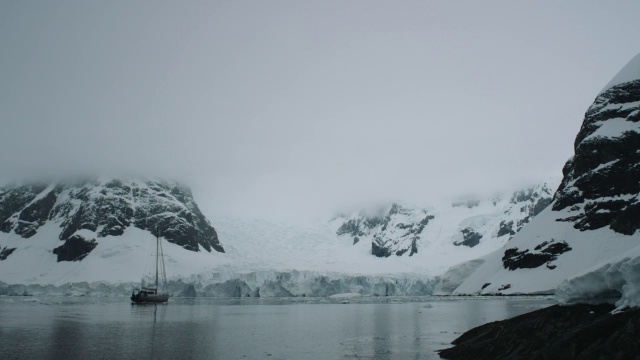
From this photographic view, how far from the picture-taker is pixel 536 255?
104 meters

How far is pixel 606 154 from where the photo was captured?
11075 cm

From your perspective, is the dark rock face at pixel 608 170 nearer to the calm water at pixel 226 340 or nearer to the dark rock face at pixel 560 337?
the calm water at pixel 226 340

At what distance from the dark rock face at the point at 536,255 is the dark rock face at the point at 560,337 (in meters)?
84.3

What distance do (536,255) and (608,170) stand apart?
2562 cm

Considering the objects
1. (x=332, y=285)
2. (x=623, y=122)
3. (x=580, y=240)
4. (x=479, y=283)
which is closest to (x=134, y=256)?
(x=332, y=285)

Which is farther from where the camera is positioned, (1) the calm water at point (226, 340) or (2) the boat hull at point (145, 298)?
(2) the boat hull at point (145, 298)

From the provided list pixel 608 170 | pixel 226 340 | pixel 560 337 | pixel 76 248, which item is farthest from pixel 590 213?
pixel 76 248

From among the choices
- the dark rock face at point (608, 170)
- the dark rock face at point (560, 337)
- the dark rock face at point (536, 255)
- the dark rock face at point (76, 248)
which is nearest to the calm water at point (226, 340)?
the dark rock face at point (560, 337)

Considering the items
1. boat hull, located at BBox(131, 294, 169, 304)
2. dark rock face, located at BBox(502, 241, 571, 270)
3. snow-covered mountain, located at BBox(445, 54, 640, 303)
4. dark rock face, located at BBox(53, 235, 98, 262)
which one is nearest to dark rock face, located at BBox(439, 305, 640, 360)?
snow-covered mountain, located at BBox(445, 54, 640, 303)

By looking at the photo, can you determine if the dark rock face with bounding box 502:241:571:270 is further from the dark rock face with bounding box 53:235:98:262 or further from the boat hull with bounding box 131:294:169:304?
the dark rock face with bounding box 53:235:98:262

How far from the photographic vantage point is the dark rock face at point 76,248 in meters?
194

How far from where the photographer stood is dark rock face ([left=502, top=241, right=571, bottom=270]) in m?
101

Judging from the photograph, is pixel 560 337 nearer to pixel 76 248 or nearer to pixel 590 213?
pixel 590 213

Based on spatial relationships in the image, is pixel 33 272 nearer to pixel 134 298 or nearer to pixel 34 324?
pixel 134 298
